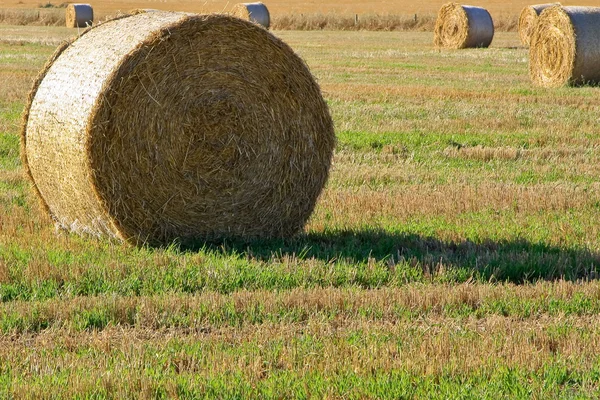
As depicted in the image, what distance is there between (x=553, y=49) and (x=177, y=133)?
13076mm

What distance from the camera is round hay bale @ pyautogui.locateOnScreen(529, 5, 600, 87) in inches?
732

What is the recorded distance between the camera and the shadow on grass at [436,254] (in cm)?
700

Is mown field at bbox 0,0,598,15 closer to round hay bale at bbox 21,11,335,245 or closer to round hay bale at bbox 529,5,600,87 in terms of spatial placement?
round hay bale at bbox 529,5,600,87

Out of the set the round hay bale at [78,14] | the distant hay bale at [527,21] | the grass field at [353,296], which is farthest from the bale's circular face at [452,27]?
the grass field at [353,296]

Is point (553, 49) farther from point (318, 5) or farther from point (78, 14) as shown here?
point (318, 5)

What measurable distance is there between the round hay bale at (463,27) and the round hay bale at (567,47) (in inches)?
414

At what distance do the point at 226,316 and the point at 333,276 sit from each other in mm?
1122

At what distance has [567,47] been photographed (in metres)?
18.7

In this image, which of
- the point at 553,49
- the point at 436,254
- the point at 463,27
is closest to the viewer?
the point at 436,254

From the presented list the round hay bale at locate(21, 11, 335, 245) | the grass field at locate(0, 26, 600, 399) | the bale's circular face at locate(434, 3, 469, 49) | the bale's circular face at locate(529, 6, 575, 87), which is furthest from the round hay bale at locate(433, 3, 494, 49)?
the round hay bale at locate(21, 11, 335, 245)

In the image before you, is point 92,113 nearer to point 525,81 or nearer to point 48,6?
point 525,81

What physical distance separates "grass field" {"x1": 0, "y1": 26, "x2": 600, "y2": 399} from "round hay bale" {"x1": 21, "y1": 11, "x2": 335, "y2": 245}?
307 millimetres

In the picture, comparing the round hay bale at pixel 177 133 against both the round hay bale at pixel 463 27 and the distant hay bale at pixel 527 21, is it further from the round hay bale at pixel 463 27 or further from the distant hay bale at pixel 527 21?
the distant hay bale at pixel 527 21

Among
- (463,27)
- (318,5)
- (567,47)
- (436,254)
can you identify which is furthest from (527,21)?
(318,5)
